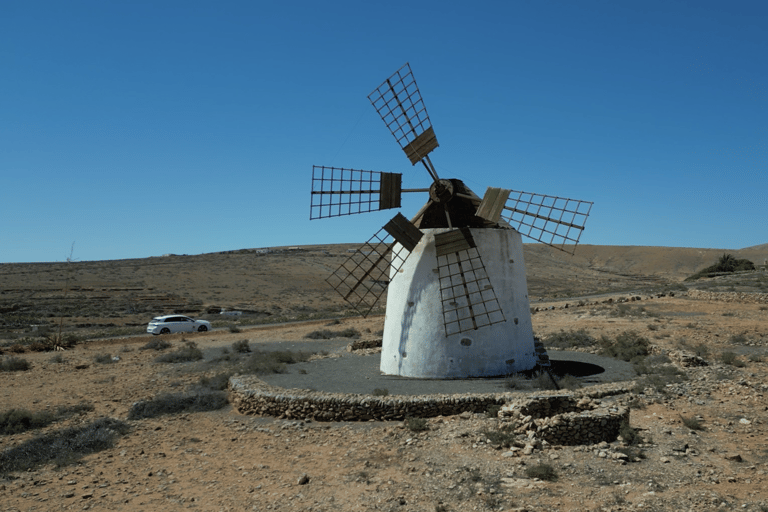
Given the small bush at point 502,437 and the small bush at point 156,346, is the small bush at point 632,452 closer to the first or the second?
the small bush at point 502,437

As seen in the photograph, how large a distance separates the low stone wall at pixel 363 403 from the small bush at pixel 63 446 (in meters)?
3.03

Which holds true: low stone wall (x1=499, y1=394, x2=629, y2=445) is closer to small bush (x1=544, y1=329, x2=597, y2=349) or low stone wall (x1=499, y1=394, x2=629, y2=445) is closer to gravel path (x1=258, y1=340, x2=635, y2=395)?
gravel path (x1=258, y1=340, x2=635, y2=395)

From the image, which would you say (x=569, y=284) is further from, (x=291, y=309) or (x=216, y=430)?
(x=216, y=430)

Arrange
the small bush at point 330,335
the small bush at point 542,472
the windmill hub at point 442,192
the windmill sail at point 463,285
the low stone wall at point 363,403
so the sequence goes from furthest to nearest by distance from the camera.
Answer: the small bush at point 330,335
the windmill hub at point 442,192
the windmill sail at point 463,285
the low stone wall at point 363,403
the small bush at point 542,472

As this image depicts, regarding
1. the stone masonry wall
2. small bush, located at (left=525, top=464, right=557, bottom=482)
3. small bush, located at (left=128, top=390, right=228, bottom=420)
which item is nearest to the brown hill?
small bush, located at (left=128, top=390, right=228, bottom=420)

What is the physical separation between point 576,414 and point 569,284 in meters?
67.6

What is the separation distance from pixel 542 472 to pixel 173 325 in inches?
1086

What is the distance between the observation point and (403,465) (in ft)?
28.1

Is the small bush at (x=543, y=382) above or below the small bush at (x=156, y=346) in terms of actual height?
above

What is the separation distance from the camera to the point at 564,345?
766 inches

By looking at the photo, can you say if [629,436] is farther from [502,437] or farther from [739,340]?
[739,340]

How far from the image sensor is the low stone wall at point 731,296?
2940 centimetres

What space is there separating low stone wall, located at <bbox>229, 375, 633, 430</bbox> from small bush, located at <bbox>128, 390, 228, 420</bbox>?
111cm

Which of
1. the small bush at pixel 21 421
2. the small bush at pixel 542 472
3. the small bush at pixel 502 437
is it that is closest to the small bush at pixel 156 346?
the small bush at pixel 21 421
